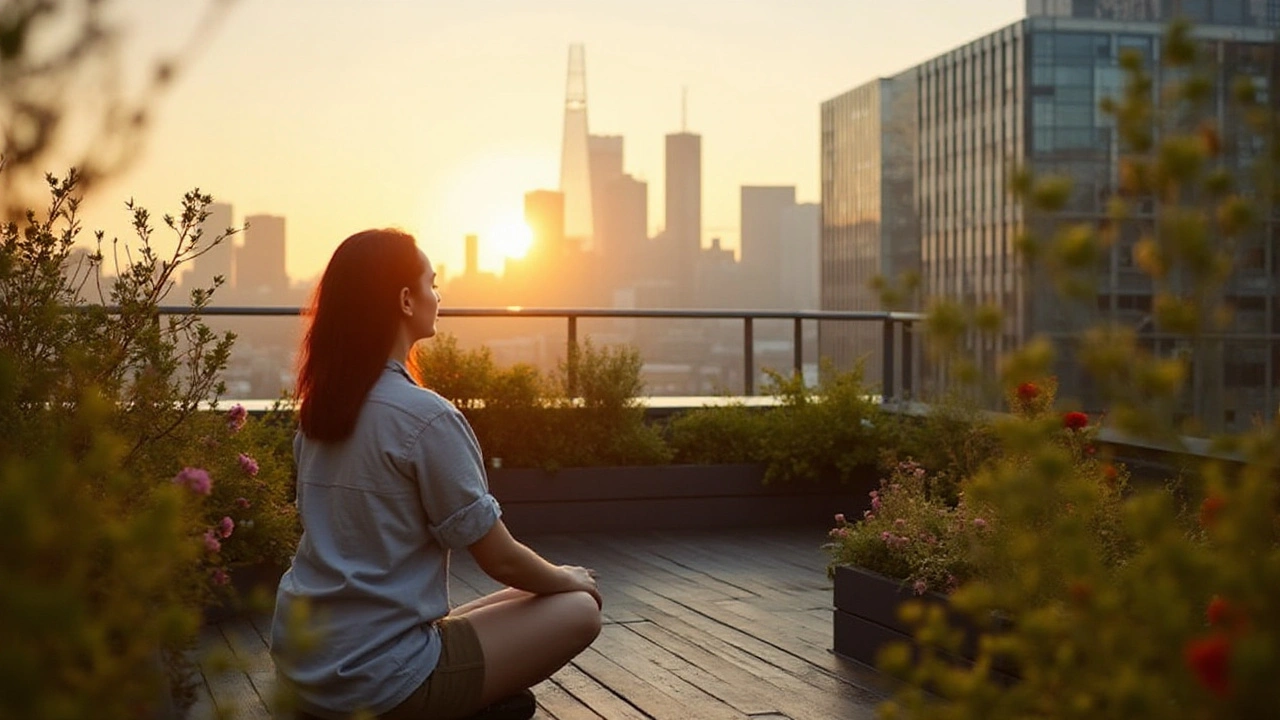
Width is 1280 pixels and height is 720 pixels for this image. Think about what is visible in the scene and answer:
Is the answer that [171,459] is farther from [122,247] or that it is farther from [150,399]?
[122,247]

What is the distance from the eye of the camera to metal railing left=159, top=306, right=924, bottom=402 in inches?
278

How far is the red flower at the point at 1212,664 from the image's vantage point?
1087 mm

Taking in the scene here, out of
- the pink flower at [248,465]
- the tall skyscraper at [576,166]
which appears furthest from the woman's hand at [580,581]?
the tall skyscraper at [576,166]

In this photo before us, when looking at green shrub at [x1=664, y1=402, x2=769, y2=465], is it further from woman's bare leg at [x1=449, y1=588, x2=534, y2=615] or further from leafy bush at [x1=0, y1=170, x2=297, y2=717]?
woman's bare leg at [x1=449, y1=588, x2=534, y2=615]

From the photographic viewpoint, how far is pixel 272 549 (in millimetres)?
4605

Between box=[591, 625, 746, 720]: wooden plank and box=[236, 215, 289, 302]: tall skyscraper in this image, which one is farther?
box=[236, 215, 289, 302]: tall skyscraper

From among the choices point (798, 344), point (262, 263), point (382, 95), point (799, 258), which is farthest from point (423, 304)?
point (799, 258)

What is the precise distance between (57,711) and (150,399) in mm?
2683

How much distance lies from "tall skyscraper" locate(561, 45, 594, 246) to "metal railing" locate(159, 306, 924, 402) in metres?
110

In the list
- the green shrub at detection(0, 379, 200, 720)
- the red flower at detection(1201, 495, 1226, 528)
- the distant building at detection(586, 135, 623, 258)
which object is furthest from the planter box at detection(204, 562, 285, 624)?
the distant building at detection(586, 135, 623, 258)

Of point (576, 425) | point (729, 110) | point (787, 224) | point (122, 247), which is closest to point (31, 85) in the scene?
point (122, 247)

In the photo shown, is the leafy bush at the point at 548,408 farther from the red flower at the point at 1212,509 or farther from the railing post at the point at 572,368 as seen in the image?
the red flower at the point at 1212,509

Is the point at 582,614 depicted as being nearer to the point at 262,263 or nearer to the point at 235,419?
the point at 235,419

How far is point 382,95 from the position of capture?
19547mm
